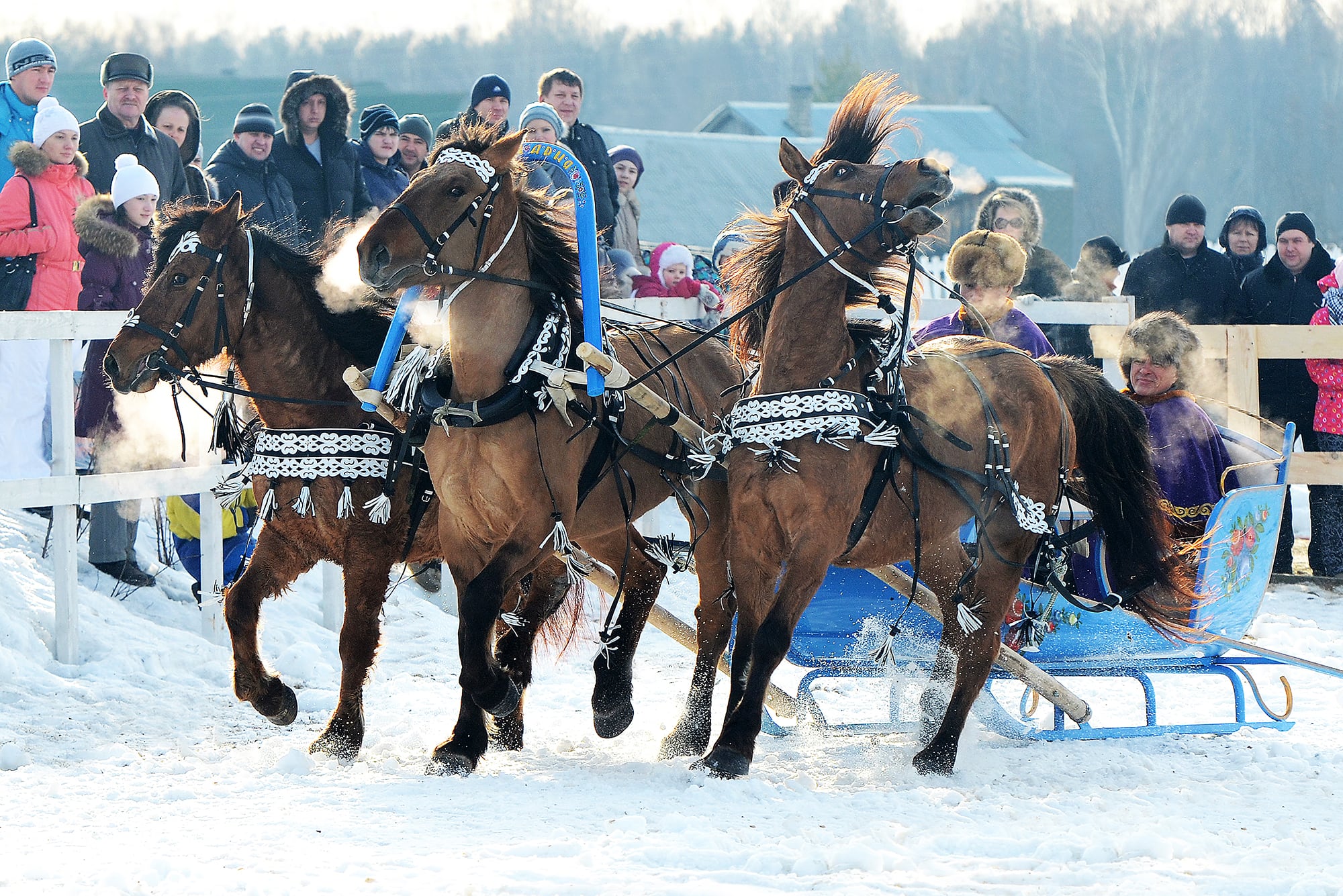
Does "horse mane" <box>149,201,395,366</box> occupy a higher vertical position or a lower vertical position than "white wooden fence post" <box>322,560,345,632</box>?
higher

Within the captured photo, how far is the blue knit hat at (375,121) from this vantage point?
8672 mm

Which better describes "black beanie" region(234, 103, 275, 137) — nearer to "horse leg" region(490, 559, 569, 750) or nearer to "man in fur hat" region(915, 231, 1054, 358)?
"horse leg" region(490, 559, 569, 750)

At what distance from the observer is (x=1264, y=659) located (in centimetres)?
584

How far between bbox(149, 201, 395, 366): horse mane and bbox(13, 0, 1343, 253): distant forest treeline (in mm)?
43124

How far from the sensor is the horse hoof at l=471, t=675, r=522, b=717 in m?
4.85

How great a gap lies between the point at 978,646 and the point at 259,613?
8.28 ft

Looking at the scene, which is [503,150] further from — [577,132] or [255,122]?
[577,132]

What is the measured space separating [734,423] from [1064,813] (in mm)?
1581

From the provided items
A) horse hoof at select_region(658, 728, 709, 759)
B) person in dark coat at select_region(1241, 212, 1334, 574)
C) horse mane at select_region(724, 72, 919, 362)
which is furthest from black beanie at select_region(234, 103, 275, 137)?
person in dark coat at select_region(1241, 212, 1334, 574)

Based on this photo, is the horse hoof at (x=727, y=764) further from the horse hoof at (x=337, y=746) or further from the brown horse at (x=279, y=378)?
the horse hoof at (x=337, y=746)

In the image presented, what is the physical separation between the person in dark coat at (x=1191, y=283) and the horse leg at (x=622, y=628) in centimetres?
545

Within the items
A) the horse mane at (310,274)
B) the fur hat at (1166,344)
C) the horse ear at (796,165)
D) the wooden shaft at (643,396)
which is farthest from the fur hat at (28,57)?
the fur hat at (1166,344)

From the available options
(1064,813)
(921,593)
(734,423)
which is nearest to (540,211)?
(734,423)

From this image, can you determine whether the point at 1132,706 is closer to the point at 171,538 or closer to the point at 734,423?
the point at 734,423
